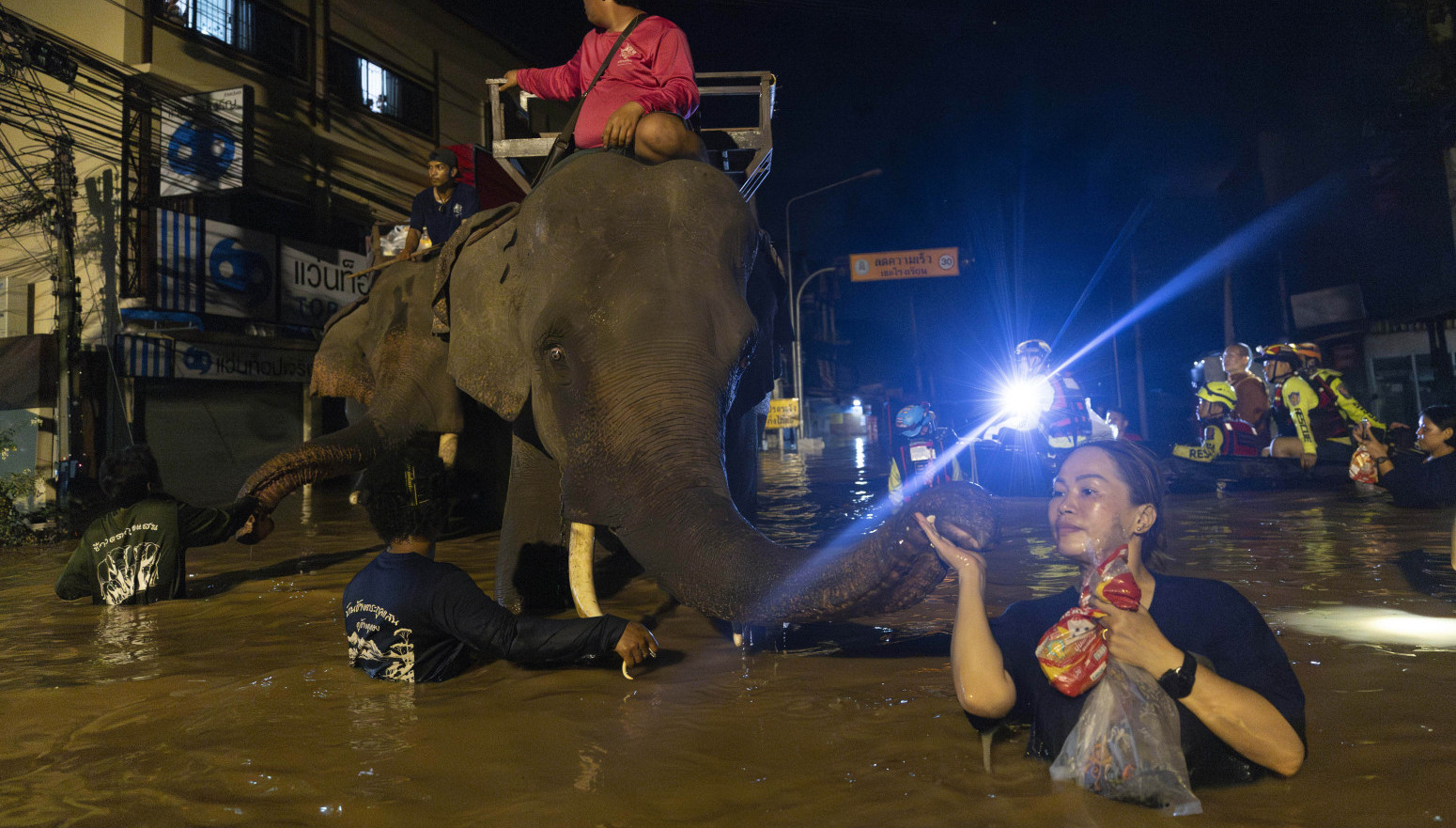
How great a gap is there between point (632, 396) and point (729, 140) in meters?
3.10

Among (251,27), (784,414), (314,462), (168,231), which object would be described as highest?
(251,27)

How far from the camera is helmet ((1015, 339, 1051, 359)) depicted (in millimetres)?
10777

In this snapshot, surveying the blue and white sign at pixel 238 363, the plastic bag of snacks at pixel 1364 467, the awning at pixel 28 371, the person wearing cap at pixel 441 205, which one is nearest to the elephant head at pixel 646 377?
the person wearing cap at pixel 441 205

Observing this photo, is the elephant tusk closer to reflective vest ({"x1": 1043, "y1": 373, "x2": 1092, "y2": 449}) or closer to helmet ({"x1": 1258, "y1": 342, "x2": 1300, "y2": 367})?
reflective vest ({"x1": 1043, "y1": 373, "x2": 1092, "y2": 449})

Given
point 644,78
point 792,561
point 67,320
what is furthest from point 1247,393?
point 67,320

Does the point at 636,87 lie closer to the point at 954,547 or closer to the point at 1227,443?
the point at 954,547

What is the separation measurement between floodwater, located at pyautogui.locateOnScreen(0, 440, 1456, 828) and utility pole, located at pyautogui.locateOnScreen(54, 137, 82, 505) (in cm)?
1029

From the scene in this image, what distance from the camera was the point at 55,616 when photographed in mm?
5332

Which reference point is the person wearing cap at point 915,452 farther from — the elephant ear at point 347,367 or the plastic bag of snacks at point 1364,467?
the elephant ear at point 347,367

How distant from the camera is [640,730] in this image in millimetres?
2918

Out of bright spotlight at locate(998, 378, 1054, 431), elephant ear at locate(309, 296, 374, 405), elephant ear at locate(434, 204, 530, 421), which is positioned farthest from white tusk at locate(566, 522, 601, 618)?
bright spotlight at locate(998, 378, 1054, 431)

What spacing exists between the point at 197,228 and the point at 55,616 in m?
11.3

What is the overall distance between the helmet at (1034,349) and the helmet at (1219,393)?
98.4 inches

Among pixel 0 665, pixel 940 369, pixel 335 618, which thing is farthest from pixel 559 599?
pixel 940 369
